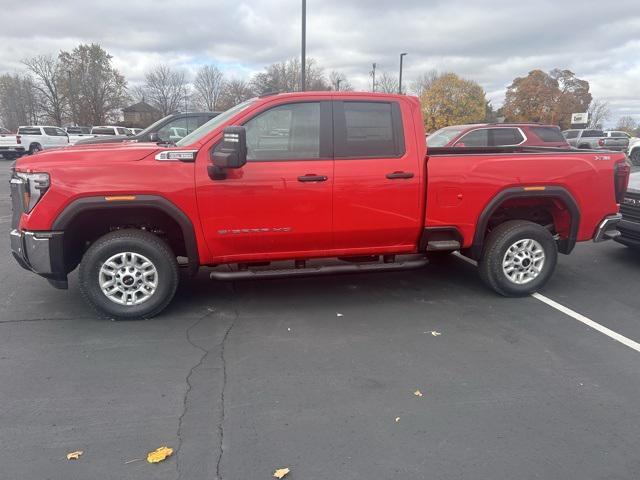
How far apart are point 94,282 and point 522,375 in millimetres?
3663

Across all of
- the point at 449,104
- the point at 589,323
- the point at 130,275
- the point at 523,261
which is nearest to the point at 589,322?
the point at 589,323

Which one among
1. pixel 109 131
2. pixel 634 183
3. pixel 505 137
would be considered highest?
pixel 109 131

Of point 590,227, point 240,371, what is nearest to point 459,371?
point 240,371

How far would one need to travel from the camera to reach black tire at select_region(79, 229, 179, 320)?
438cm

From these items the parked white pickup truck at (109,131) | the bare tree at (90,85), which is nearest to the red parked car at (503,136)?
the parked white pickup truck at (109,131)

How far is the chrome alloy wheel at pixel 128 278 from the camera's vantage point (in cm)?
443

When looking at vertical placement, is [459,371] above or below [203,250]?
below

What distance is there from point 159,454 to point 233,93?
187 feet

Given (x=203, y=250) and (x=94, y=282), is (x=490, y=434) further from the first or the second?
(x=94, y=282)

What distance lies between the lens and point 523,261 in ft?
17.2

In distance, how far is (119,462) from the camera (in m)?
2.64

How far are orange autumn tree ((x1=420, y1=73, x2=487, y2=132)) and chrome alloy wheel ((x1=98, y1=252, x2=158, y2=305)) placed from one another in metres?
40.3

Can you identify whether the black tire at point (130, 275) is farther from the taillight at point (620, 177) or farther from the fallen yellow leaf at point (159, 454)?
the taillight at point (620, 177)

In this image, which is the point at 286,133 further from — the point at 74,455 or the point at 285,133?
the point at 74,455
